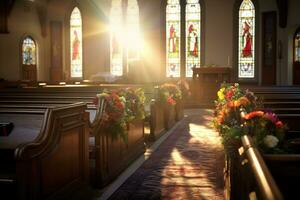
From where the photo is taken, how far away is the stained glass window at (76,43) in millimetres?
15180

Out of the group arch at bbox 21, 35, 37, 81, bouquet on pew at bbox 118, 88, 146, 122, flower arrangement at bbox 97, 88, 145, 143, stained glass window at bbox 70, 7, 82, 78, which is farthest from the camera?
stained glass window at bbox 70, 7, 82, 78

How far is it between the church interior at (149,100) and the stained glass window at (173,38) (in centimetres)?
4

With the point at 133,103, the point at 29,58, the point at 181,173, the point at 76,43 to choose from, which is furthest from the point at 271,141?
the point at 76,43

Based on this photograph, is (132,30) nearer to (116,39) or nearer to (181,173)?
(116,39)

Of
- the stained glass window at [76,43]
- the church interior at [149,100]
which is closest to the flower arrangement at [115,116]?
the church interior at [149,100]

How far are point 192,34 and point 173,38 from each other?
686mm

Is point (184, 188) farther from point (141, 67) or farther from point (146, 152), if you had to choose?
point (141, 67)

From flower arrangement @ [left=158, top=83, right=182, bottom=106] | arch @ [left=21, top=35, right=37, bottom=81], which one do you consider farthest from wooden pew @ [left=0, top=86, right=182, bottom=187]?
arch @ [left=21, top=35, right=37, bottom=81]

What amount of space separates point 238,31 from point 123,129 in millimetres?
10609

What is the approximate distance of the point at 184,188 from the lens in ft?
13.0

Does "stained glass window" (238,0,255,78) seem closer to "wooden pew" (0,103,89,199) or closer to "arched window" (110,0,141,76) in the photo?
"arched window" (110,0,141,76)

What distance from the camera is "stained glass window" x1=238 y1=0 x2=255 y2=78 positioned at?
46.1 feet

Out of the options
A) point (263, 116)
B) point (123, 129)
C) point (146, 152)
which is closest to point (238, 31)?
point (146, 152)

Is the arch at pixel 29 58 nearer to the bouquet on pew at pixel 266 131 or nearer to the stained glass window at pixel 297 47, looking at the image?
the stained glass window at pixel 297 47
